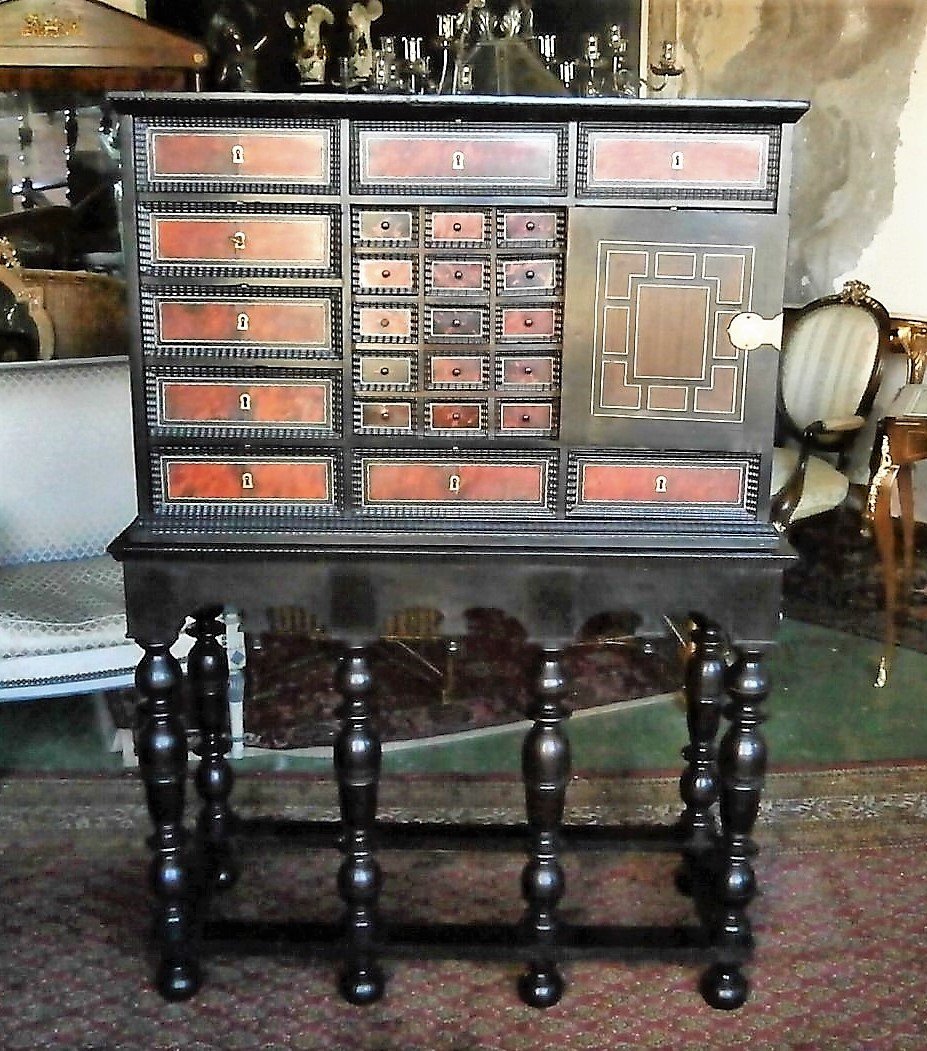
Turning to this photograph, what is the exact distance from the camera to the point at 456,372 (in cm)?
187

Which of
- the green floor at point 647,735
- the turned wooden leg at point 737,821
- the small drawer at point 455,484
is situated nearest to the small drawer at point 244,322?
the small drawer at point 455,484

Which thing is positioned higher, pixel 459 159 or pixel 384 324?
pixel 459 159

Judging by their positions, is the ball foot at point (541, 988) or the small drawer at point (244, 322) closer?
the small drawer at point (244, 322)

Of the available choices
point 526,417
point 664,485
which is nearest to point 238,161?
point 526,417

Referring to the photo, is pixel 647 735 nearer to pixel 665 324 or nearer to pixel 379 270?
pixel 665 324

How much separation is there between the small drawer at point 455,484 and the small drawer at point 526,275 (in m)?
0.27

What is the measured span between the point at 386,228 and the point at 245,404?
35 centimetres

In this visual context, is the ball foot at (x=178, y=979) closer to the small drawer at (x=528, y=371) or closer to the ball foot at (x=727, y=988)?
the ball foot at (x=727, y=988)

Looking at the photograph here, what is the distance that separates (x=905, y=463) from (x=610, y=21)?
7.64 ft

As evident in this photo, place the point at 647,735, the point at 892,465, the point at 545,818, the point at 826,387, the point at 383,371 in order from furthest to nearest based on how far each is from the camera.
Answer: the point at 826,387
the point at 892,465
the point at 647,735
the point at 545,818
the point at 383,371

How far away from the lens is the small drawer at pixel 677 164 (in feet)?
5.87

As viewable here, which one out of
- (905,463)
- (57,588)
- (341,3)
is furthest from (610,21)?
(57,588)

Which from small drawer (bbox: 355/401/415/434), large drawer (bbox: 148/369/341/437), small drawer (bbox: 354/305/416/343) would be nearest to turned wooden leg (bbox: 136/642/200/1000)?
large drawer (bbox: 148/369/341/437)

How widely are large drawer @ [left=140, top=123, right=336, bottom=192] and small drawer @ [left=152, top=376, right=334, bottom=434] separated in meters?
0.30
